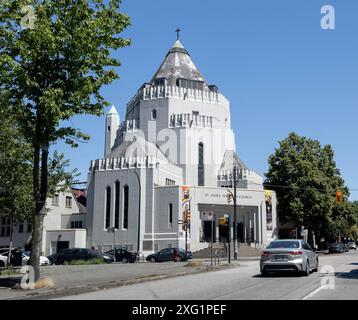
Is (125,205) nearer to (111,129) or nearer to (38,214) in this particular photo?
(111,129)

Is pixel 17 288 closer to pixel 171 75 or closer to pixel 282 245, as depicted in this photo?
pixel 282 245

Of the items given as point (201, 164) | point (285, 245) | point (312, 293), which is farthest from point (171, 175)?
point (312, 293)

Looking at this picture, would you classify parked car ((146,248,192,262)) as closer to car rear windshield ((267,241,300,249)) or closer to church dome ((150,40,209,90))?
car rear windshield ((267,241,300,249))

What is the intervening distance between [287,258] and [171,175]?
47.9 meters

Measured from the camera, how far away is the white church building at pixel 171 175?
58.5 m

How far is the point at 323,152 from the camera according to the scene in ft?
224

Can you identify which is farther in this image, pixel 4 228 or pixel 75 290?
pixel 4 228

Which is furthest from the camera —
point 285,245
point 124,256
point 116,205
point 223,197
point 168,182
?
point 168,182

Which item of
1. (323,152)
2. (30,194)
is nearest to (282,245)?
(30,194)

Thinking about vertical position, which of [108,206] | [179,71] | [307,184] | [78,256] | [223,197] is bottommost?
[78,256]

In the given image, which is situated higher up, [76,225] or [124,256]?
[76,225]

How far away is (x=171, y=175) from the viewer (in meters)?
65.9

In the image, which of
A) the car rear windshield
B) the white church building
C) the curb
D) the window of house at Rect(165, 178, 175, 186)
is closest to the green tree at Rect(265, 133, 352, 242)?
the white church building

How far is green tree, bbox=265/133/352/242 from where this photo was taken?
6200 centimetres
